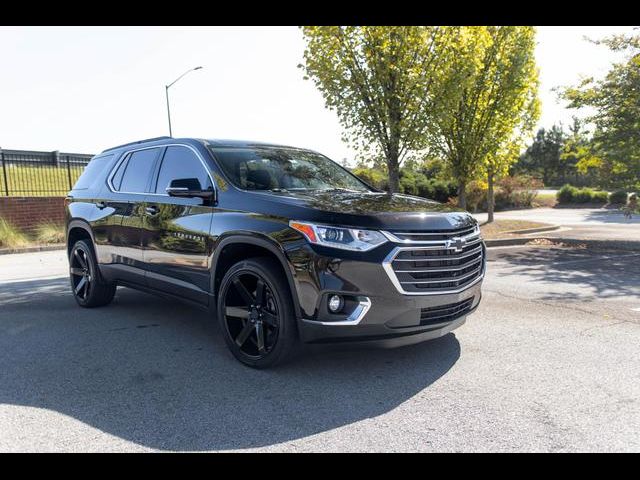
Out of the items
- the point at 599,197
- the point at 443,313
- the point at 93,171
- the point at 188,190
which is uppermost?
the point at 93,171

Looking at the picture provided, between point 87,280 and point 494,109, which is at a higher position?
point 494,109

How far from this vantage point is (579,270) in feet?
29.7

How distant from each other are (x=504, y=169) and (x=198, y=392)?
672 inches

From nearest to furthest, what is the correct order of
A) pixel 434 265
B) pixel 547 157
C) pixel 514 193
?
pixel 434 265 → pixel 514 193 → pixel 547 157

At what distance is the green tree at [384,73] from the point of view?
11.8 metres

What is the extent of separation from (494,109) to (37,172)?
15.7m

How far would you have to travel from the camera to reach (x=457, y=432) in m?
2.98

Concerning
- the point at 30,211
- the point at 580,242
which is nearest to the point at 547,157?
the point at 580,242

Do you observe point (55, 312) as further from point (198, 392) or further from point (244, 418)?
point (244, 418)

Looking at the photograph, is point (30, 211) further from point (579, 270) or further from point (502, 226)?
point (579, 270)

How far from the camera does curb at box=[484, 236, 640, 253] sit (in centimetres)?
1224

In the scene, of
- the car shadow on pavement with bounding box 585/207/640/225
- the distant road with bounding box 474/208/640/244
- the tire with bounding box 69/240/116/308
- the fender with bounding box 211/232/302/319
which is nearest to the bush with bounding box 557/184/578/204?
the distant road with bounding box 474/208/640/244
